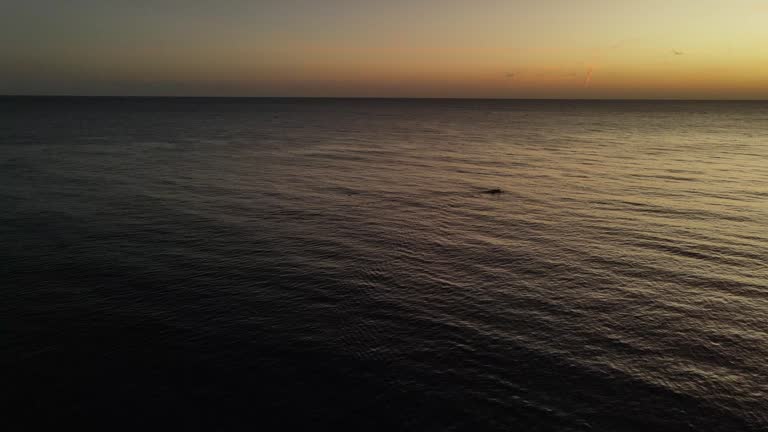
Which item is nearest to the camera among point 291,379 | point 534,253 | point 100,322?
point 291,379

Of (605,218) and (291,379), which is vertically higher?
(605,218)

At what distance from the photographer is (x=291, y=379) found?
2273cm

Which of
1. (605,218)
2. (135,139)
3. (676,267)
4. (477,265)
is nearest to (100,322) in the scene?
(477,265)

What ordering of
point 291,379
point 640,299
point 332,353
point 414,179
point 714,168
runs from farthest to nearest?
point 714,168
point 414,179
point 640,299
point 332,353
point 291,379

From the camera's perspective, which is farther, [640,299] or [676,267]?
[676,267]

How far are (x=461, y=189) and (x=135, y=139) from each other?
344 feet

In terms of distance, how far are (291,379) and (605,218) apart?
133ft

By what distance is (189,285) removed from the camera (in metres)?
32.9

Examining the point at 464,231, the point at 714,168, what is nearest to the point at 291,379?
the point at 464,231

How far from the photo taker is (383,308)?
29.7 m

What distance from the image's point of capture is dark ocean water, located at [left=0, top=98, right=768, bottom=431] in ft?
68.6

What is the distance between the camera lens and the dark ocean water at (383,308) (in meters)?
20.9

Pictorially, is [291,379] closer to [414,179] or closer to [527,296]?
[527,296]

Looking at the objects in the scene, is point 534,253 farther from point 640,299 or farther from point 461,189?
point 461,189
